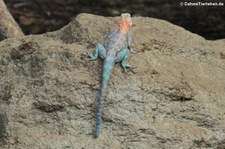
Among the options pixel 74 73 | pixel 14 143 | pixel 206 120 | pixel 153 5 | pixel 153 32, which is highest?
pixel 153 5

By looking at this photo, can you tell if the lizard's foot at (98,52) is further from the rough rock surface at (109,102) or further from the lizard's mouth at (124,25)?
the lizard's mouth at (124,25)

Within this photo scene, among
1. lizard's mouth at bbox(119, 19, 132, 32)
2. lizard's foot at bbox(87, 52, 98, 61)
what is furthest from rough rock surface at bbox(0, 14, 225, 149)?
lizard's mouth at bbox(119, 19, 132, 32)

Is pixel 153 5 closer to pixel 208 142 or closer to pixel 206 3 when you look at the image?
pixel 206 3

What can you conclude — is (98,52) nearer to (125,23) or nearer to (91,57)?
(91,57)

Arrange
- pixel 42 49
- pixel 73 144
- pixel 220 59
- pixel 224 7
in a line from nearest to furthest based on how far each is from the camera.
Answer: pixel 73 144 → pixel 42 49 → pixel 220 59 → pixel 224 7

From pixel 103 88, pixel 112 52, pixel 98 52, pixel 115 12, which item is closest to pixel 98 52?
pixel 98 52

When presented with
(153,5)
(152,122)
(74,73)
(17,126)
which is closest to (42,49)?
(74,73)
